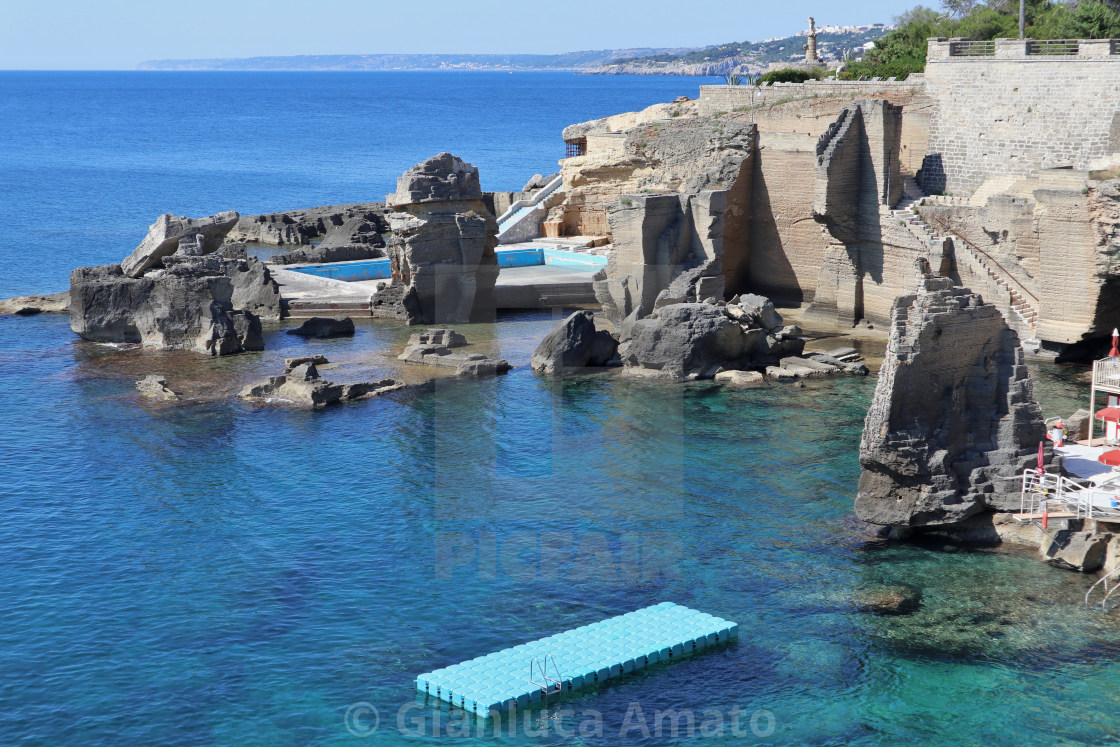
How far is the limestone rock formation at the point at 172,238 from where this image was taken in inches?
1382

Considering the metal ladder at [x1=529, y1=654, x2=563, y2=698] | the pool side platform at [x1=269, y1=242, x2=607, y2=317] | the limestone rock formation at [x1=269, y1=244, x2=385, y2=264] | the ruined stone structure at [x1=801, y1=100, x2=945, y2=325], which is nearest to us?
the metal ladder at [x1=529, y1=654, x2=563, y2=698]

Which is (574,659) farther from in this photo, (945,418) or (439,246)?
(439,246)

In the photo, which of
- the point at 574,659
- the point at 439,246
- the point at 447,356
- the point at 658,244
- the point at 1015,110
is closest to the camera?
the point at 574,659

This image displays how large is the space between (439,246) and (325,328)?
3.99 m

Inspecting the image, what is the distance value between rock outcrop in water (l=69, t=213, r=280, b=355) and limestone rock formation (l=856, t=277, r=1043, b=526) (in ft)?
61.0

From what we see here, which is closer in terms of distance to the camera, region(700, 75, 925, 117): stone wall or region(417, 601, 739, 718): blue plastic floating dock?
region(417, 601, 739, 718): blue plastic floating dock

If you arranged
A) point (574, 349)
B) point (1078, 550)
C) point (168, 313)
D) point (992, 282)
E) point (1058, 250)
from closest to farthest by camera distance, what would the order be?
1. point (1078, 550)
2. point (1058, 250)
3. point (992, 282)
4. point (574, 349)
5. point (168, 313)

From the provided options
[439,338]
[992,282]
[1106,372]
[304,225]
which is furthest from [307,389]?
[304,225]

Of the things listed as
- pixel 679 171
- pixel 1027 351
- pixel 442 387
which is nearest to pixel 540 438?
pixel 442 387

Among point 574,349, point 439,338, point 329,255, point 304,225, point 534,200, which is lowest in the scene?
point 574,349

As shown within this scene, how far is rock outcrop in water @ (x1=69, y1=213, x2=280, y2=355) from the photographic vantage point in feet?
103

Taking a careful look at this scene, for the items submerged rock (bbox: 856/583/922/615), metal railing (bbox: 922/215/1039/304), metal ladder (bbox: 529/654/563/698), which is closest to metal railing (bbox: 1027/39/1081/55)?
metal railing (bbox: 922/215/1039/304)

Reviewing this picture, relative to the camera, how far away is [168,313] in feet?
104

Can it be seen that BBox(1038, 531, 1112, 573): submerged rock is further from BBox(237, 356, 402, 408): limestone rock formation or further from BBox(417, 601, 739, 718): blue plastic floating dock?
BBox(237, 356, 402, 408): limestone rock formation
